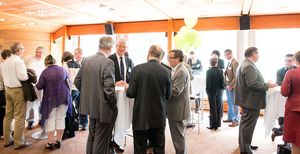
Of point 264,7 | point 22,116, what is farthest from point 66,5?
point 264,7

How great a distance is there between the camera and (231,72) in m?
4.82

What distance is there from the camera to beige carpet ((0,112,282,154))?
3521 mm

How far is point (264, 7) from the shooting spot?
5.16 meters

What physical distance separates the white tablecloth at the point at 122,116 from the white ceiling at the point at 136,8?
2.40 metres

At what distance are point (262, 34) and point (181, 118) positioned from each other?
467cm

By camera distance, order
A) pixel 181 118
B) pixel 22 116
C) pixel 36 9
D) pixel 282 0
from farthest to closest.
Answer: pixel 36 9 → pixel 282 0 → pixel 22 116 → pixel 181 118

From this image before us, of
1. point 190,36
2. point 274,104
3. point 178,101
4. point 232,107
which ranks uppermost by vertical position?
point 190,36

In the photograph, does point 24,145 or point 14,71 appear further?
point 24,145

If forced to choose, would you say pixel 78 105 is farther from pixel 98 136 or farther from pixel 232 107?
pixel 232 107

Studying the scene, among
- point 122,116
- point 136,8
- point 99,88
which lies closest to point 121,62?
point 122,116

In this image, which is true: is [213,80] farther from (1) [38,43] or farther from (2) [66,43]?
(1) [38,43]

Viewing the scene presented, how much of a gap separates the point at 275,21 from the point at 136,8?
3.31 metres

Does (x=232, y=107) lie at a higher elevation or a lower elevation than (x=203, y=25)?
lower

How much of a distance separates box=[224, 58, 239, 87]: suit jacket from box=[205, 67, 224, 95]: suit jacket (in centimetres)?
32
